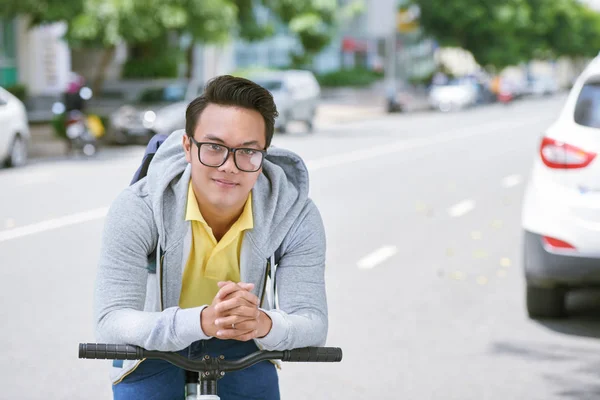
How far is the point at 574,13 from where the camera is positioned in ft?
298

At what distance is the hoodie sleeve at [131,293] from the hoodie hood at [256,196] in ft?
0.16

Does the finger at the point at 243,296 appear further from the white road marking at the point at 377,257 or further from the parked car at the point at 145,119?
the parked car at the point at 145,119

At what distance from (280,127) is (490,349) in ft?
77.8

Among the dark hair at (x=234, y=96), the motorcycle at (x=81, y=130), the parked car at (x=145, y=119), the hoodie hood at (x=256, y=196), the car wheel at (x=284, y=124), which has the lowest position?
the car wheel at (x=284, y=124)

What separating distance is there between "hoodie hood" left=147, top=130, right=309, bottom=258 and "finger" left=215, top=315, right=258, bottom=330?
421mm

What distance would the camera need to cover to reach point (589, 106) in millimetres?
6816

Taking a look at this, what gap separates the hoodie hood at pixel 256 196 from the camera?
2.99 meters

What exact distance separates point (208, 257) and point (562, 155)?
4111 mm

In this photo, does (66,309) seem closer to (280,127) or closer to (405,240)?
(405,240)

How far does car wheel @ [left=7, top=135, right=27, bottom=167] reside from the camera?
771 inches

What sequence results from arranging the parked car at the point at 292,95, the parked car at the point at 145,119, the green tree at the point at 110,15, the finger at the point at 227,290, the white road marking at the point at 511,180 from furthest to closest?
the parked car at the point at 292,95 → the parked car at the point at 145,119 → the green tree at the point at 110,15 → the white road marking at the point at 511,180 → the finger at the point at 227,290

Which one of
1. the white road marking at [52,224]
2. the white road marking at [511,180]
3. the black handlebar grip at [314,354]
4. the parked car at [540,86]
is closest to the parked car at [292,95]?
the white road marking at [511,180]

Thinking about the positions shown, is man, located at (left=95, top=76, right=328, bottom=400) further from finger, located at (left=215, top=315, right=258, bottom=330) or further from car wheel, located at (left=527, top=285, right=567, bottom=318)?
car wheel, located at (left=527, top=285, right=567, bottom=318)

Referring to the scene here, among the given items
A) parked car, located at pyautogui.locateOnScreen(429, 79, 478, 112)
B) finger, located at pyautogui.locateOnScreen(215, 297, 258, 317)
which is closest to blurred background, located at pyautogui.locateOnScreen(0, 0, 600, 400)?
finger, located at pyautogui.locateOnScreen(215, 297, 258, 317)
